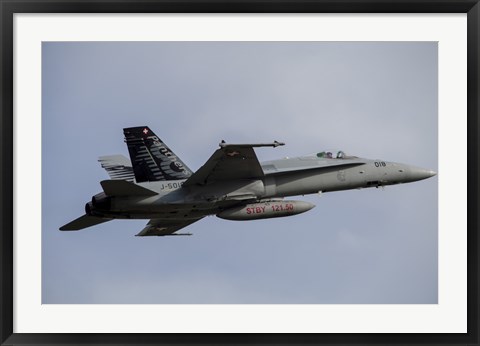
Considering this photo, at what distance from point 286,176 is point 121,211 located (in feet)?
21.3

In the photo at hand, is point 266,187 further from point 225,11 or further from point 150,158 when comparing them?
point 225,11

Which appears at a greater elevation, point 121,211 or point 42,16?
point 42,16

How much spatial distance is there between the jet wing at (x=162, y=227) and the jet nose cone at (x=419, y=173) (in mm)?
8990

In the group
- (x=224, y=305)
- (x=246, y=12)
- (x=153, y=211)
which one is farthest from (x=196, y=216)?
(x=246, y=12)

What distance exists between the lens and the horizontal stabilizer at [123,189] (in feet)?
98.6

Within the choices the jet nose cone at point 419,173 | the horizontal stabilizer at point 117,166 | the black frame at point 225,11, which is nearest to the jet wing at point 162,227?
the horizontal stabilizer at point 117,166

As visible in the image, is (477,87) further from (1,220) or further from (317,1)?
(1,220)

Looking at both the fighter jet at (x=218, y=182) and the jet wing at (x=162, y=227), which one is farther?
the jet wing at (x=162, y=227)

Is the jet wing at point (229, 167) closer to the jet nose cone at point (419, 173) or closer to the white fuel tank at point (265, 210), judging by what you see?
the white fuel tank at point (265, 210)

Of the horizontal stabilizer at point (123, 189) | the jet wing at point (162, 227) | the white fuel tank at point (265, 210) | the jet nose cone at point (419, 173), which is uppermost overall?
the jet nose cone at point (419, 173)

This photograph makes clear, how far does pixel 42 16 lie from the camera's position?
22.6m

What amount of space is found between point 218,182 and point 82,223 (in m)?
5.39

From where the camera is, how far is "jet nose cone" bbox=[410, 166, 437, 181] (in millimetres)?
35812

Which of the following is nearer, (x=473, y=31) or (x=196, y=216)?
(x=473, y=31)
